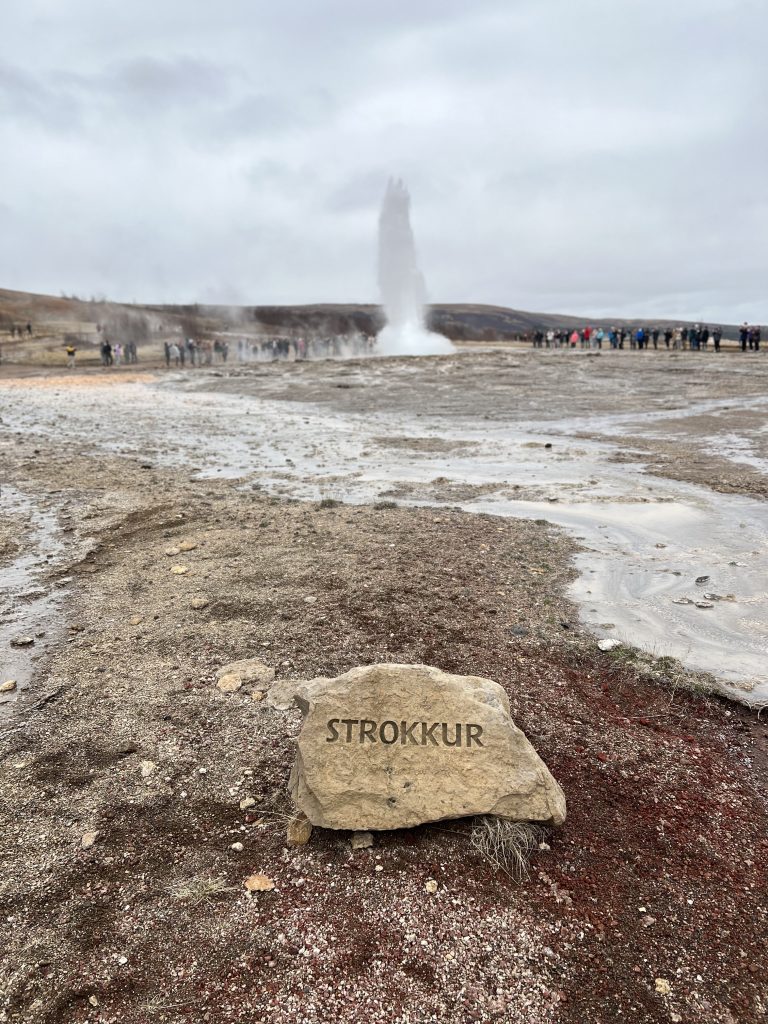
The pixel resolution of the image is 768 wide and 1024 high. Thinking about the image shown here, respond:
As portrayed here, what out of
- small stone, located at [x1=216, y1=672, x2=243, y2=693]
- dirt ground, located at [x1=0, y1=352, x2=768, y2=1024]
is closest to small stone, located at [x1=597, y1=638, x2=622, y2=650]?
dirt ground, located at [x1=0, y1=352, x2=768, y2=1024]

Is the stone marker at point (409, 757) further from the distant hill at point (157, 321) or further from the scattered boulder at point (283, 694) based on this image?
the distant hill at point (157, 321)

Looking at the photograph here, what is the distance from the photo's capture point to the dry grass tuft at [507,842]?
274cm

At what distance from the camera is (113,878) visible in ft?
8.87

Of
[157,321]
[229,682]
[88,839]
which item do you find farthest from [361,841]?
[157,321]

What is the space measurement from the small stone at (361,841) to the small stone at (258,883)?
38cm

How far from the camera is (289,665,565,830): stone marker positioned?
9.46ft

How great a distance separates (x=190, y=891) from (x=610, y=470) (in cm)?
896

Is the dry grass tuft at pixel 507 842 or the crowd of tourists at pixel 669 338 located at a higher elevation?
the crowd of tourists at pixel 669 338

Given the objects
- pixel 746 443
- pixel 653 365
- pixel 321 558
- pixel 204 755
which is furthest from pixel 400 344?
pixel 204 755

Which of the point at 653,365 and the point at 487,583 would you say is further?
the point at 653,365

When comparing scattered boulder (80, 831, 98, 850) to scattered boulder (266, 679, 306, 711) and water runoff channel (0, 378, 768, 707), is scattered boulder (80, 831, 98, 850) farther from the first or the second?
water runoff channel (0, 378, 768, 707)

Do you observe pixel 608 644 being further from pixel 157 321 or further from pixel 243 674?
pixel 157 321

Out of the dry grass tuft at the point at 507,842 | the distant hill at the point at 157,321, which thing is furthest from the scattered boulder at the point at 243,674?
the distant hill at the point at 157,321

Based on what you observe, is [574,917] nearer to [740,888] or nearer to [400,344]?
[740,888]
